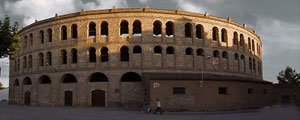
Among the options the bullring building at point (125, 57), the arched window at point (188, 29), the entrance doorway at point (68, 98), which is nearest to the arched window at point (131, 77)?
the bullring building at point (125, 57)

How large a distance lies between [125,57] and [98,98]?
716cm

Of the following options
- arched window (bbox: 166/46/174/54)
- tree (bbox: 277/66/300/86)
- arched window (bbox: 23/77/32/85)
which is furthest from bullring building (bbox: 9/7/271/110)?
tree (bbox: 277/66/300/86)

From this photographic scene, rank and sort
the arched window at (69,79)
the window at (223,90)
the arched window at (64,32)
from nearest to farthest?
the window at (223,90) < the arched window at (64,32) < the arched window at (69,79)

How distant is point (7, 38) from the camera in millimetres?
23359

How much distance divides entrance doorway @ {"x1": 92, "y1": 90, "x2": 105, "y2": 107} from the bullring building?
126 mm

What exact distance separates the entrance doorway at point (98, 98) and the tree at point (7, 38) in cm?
1726

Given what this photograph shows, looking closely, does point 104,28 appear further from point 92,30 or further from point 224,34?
Result: point 224,34

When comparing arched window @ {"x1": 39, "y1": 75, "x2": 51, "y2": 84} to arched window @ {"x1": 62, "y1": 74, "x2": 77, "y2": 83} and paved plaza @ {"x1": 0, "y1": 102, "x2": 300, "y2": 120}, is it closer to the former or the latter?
arched window @ {"x1": 62, "y1": 74, "x2": 77, "y2": 83}

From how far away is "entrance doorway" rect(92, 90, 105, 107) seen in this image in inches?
1588

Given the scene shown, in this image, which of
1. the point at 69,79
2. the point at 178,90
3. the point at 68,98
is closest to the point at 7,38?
the point at 178,90

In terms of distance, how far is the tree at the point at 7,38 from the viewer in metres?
23.2

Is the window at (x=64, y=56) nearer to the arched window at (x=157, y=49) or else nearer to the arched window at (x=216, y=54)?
the arched window at (x=157, y=49)

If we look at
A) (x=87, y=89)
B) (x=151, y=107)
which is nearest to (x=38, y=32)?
(x=87, y=89)

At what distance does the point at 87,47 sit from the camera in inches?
1628
